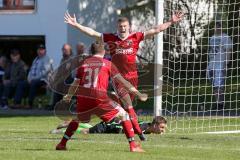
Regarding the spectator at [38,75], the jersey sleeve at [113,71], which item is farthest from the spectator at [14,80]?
the jersey sleeve at [113,71]

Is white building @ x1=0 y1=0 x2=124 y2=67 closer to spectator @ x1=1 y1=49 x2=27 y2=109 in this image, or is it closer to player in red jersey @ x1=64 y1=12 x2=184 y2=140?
spectator @ x1=1 y1=49 x2=27 y2=109

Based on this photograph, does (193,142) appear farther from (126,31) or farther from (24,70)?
(24,70)

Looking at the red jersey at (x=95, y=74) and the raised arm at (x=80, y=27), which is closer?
the red jersey at (x=95, y=74)

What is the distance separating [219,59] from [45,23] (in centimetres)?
1157

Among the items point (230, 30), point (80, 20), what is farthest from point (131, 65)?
point (80, 20)

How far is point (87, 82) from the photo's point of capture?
488 inches

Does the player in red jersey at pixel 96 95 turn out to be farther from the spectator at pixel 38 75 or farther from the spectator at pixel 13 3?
the spectator at pixel 13 3

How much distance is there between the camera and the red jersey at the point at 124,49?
46.1 ft

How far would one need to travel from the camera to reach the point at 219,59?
19.2 meters

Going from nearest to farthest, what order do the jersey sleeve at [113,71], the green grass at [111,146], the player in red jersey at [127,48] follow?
the green grass at [111,146] → the jersey sleeve at [113,71] → the player in red jersey at [127,48]

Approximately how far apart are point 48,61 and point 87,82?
11.4 meters

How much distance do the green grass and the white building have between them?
12.7m

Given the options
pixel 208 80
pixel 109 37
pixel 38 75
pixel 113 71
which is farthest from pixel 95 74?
pixel 38 75

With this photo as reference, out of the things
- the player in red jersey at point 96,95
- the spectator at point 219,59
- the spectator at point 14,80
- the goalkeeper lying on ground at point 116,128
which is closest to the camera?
the player in red jersey at point 96,95
